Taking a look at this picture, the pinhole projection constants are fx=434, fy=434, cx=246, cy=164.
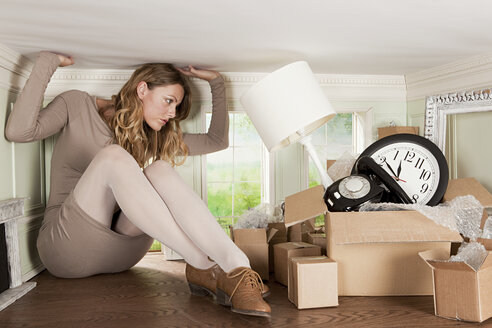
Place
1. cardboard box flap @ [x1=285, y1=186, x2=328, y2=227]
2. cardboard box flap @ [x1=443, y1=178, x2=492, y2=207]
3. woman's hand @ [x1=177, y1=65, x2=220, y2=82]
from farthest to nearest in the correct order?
1. woman's hand @ [x1=177, y1=65, x2=220, y2=82]
2. cardboard box flap @ [x1=443, y1=178, x2=492, y2=207]
3. cardboard box flap @ [x1=285, y1=186, x2=328, y2=227]

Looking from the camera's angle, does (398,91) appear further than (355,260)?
Yes

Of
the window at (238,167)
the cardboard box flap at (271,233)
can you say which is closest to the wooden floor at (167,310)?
the cardboard box flap at (271,233)

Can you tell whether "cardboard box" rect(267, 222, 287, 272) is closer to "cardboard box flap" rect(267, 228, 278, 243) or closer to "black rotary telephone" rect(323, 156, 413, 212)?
"cardboard box flap" rect(267, 228, 278, 243)

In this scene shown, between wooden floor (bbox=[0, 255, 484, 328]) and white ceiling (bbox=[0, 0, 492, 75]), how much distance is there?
1.23 meters

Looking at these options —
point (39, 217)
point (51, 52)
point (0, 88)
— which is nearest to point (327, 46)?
point (51, 52)

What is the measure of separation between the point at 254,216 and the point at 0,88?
58.2 inches

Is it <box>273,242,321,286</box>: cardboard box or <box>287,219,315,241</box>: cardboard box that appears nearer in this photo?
<box>273,242,321,286</box>: cardboard box

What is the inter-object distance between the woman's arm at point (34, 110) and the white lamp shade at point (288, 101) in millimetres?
1070

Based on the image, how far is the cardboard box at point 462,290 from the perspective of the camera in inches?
63.1

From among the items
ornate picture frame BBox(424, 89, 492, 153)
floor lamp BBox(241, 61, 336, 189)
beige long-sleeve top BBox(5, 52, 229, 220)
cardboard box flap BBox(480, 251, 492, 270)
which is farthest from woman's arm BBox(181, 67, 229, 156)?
cardboard box flap BBox(480, 251, 492, 270)

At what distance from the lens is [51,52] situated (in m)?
2.31

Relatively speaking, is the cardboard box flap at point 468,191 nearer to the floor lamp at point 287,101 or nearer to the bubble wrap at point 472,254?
the bubble wrap at point 472,254

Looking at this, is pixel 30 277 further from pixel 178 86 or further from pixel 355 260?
pixel 355 260

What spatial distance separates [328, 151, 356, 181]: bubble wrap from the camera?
2.49 meters
